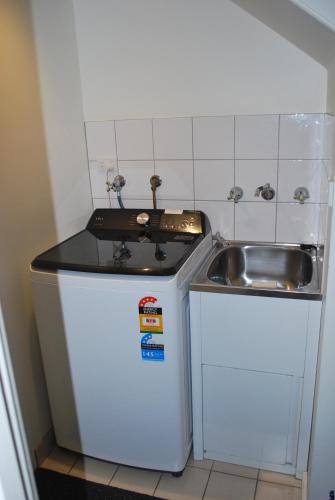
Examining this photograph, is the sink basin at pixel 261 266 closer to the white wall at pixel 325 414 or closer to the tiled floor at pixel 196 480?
the white wall at pixel 325 414

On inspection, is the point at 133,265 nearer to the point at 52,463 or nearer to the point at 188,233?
the point at 188,233

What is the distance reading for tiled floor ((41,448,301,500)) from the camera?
172cm

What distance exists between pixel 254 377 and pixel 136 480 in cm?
68

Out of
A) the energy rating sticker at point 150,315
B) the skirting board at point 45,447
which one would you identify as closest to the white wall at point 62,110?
the energy rating sticker at point 150,315

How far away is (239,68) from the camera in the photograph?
74.4 inches

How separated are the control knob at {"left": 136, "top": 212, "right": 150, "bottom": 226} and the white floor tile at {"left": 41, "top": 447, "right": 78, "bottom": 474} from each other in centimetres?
111

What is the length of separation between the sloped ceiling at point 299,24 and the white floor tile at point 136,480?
178 cm

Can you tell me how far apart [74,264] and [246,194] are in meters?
0.89

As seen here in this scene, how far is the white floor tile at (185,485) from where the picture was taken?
5.68 ft

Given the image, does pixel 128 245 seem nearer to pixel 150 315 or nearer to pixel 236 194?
pixel 150 315

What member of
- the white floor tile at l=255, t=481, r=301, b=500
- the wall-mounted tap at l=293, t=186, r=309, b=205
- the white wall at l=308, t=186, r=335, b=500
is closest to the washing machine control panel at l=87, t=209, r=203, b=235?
the wall-mounted tap at l=293, t=186, r=309, b=205

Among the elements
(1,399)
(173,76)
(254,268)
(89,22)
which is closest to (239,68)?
(173,76)

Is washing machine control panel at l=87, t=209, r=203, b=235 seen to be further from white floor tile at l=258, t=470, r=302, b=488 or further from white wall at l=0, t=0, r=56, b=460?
white floor tile at l=258, t=470, r=302, b=488

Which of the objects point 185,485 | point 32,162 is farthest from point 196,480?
point 32,162
